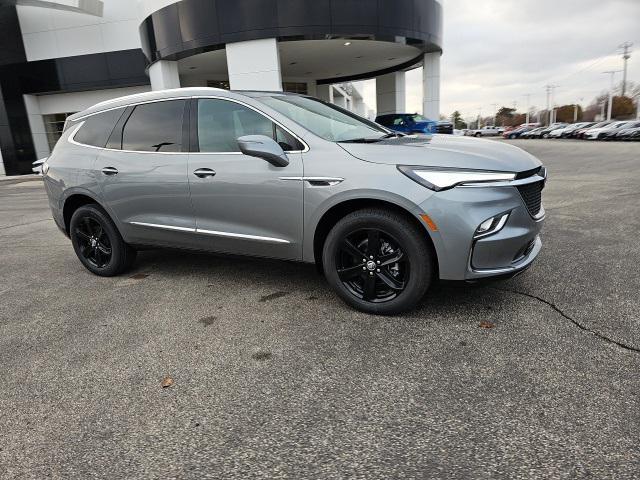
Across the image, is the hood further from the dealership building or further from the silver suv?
the dealership building

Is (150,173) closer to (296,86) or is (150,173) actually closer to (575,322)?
(575,322)

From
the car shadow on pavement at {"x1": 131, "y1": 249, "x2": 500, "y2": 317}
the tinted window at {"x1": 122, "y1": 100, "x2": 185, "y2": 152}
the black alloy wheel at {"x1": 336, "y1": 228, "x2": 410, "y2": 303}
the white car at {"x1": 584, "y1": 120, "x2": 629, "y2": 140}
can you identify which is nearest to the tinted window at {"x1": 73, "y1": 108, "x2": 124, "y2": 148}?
the tinted window at {"x1": 122, "y1": 100, "x2": 185, "y2": 152}

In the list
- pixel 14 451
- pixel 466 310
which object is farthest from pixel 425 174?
pixel 14 451

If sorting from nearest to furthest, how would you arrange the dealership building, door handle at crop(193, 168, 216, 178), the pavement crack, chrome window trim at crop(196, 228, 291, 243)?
the pavement crack, chrome window trim at crop(196, 228, 291, 243), door handle at crop(193, 168, 216, 178), the dealership building

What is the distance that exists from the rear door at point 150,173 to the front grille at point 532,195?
2700mm

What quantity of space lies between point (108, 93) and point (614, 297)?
2571 centimetres

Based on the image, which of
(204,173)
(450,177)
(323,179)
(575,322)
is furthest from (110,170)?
(575,322)

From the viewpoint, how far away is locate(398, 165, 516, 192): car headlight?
3.15 m

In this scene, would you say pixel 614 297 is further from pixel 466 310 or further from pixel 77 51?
pixel 77 51

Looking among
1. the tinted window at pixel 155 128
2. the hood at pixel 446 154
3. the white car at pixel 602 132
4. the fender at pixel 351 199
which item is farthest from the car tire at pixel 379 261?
the white car at pixel 602 132

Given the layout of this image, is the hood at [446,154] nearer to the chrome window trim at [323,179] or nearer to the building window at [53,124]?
the chrome window trim at [323,179]

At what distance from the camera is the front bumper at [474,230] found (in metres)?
3.12

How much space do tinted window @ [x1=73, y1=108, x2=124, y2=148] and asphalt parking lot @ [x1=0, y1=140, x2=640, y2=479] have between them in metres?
1.50

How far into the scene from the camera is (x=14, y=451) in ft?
7.49
